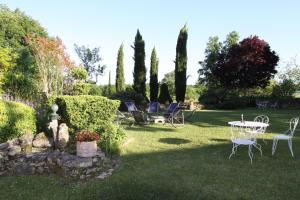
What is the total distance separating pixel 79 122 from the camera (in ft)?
23.0

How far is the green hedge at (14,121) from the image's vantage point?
257 inches

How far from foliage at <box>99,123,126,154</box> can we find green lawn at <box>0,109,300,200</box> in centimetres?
28

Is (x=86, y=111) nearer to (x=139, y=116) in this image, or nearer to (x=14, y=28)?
(x=139, y=116)

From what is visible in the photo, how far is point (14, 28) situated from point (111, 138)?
25.8m

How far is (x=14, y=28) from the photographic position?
2817 cm

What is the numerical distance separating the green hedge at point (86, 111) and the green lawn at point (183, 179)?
100cm

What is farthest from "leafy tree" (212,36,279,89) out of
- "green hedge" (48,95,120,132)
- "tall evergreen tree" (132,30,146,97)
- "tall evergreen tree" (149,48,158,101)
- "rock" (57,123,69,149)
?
"rock" (57,123,69,149)

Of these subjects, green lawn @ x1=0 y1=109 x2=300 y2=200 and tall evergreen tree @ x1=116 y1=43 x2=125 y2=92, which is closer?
green lawn @ x1=0 y1=109 x2=300 y2=200

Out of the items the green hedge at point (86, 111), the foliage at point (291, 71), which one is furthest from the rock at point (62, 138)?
the foliage at point (291, 71)

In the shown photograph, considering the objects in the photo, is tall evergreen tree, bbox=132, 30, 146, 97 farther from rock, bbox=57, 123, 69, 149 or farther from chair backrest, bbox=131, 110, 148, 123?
rock, bbox=57, 123, 69, 149

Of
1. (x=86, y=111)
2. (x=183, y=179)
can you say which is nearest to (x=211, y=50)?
(x=86, y=111)

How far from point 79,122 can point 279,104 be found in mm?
19751

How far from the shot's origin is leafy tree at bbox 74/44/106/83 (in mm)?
30423

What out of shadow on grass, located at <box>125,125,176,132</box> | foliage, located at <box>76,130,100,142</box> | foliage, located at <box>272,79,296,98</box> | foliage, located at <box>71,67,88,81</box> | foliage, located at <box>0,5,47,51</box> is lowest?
shadow on grass, located at <box>125,125,176,132</box>
